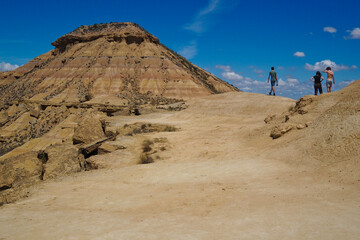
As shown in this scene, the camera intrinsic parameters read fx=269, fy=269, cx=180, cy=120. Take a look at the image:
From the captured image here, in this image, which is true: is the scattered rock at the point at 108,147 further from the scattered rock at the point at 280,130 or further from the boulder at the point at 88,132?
the scattered rock at the point at 280,130

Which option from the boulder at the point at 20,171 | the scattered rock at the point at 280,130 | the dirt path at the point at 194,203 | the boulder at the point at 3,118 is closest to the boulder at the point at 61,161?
the boulder at the point at 20,171

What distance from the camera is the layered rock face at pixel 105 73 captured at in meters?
58.0

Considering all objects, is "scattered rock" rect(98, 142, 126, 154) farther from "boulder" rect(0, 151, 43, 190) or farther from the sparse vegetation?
"boulder" rect(0, 151, 43, 190)

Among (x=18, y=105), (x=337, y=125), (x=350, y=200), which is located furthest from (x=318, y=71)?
(x=18, y=105)

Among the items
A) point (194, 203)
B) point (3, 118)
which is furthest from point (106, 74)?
point (194, 203)

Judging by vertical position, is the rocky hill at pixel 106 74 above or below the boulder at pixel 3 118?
above

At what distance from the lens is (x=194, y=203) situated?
253 inches

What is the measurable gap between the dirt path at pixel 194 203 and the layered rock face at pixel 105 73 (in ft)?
140

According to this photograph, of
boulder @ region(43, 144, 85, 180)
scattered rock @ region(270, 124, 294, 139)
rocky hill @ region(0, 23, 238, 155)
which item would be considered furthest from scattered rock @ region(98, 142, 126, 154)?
rocky hill @ region(0, 23, 238, 155)

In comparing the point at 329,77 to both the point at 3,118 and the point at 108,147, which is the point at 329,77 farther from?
the point at 3,118

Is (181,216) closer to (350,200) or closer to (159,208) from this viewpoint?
(159,208)

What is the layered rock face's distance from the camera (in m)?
58.0

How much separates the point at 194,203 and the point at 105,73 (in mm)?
59453

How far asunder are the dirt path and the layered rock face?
4253 cm
